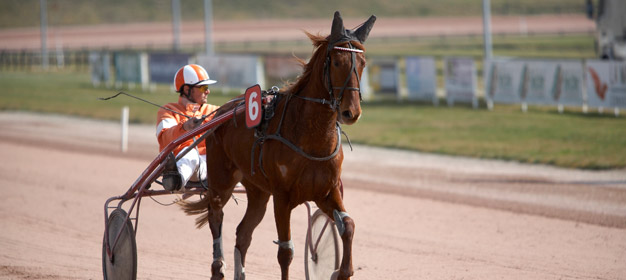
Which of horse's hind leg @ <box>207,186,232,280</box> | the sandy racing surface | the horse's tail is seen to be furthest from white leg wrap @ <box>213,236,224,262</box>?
the sandy racing surface

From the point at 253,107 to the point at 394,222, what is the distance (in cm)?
386

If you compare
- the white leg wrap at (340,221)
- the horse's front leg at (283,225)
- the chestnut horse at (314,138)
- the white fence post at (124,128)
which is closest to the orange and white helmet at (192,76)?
the chestnut horse at (314,138)

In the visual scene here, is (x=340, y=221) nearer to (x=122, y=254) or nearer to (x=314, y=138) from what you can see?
(x=314, y=138)

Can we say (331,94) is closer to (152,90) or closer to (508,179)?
(508,179)

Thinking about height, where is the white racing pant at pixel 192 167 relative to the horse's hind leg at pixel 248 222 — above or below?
above

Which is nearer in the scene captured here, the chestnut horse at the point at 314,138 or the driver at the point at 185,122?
the chestnut horse at the point at 314,138

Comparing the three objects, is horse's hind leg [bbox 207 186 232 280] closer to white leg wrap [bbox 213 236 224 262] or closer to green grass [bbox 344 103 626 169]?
white leg wrap [bbox 213 236 224 262]

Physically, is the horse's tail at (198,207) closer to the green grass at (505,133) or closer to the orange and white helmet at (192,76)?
the orange and white helmet at (192,76)

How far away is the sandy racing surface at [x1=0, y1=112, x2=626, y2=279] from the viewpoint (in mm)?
6883

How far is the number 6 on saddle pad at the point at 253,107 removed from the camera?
5308 millimetres

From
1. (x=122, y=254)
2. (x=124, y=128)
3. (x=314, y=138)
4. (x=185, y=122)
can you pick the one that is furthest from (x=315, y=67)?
(x=124, y=128)

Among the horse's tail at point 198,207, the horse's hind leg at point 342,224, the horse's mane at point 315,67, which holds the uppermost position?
the horse's mane at point 315,67

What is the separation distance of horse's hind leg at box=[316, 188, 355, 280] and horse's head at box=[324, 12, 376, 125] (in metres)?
0.55

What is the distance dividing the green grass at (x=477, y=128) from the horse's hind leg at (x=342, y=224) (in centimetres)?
787
